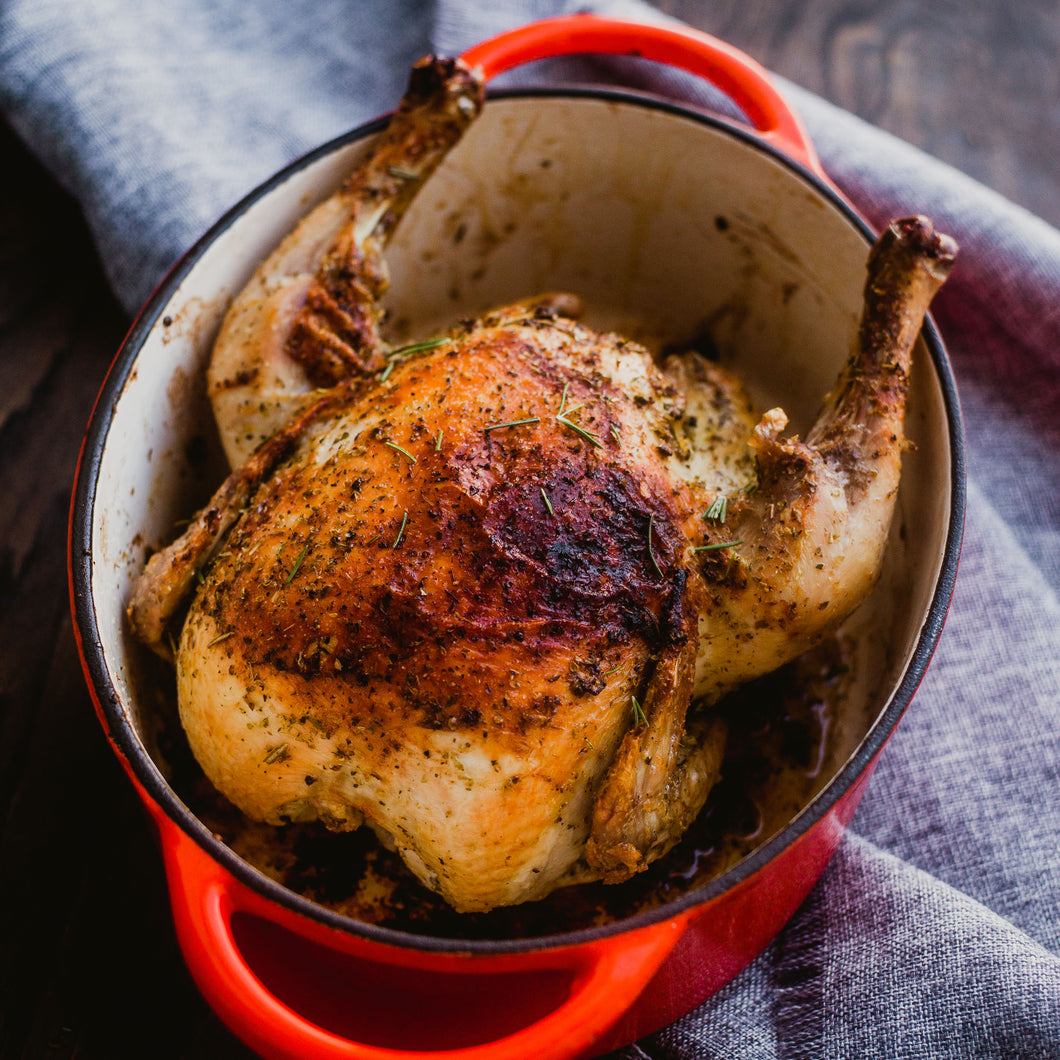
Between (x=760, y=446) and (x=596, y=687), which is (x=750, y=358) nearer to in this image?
(x=760, y=446)

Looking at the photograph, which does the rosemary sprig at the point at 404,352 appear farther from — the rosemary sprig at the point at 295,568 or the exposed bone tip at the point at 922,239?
the exposed bone tip at the point at 922,239

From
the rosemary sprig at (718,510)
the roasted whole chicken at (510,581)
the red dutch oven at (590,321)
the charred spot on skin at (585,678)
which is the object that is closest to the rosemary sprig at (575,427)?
the roasted whole chicken at (510,581)

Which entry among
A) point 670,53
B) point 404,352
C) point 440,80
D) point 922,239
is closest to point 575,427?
point 404,352

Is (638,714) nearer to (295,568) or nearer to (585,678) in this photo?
(585,678)

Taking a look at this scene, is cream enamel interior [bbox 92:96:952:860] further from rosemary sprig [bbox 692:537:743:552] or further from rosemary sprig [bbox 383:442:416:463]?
rosemary sprig [bbox 383:442:416:463]

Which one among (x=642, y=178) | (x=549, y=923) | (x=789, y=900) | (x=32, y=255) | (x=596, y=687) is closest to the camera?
(x=596, y=687)

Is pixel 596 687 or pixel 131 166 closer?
pixel 596 687

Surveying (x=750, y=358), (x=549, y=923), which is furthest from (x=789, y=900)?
(x=750, y=358)
